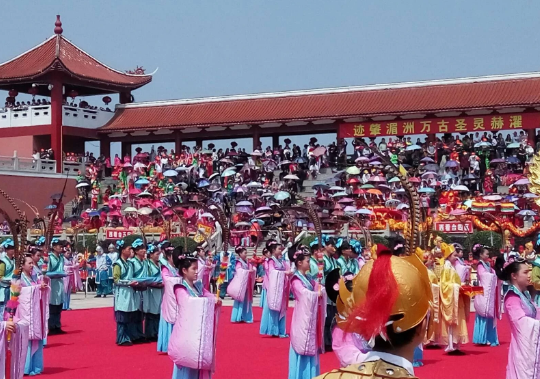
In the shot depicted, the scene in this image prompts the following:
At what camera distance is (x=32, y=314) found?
9.02 m

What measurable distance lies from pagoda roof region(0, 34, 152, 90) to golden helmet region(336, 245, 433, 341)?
28.9m

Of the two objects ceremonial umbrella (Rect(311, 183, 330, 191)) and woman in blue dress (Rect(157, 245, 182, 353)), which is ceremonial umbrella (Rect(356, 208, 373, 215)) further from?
woman in blue dress (Rect(157, 245, 182, 353))

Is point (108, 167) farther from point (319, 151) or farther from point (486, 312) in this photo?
point (486, 312)

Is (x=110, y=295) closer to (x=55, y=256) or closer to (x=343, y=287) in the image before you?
(x=55, y=256)

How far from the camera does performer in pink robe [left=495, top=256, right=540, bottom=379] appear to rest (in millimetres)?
6461

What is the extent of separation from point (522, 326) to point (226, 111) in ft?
76.0

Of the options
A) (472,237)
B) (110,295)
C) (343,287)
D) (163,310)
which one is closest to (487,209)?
(472,237)

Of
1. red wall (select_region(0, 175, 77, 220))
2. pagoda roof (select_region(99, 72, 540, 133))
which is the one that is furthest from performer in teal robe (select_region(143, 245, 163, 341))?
red wall (select_region(0, 175, 77, 220))

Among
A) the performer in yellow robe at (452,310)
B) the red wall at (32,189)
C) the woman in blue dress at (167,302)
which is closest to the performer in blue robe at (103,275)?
the woman in blue dress at (167,302)

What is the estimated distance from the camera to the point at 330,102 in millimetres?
27438

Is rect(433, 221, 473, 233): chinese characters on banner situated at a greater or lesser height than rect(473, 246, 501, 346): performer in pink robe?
greater

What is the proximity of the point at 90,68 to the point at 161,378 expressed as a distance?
1024 inches

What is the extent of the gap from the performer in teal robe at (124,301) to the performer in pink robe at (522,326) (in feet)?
17.5

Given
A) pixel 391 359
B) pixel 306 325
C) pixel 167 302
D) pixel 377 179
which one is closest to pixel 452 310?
pixel 306 325
